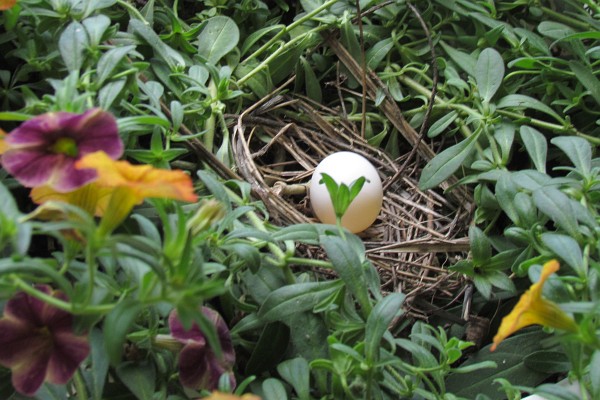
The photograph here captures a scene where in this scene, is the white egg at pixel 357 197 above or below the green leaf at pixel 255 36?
below

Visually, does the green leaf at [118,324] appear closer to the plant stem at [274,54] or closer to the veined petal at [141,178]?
the veined petal at [141,178]

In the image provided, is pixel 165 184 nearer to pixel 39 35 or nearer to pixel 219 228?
pixel 219 228

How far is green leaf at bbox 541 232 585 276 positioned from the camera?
0.68 metres

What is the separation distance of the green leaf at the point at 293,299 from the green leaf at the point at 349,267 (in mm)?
25

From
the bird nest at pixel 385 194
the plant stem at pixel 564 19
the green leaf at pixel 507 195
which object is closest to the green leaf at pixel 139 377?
the bird nest at pixel 385 194

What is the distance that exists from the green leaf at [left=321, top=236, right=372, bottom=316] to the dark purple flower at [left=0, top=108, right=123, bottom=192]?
229mm

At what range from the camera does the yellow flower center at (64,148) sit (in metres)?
0.53

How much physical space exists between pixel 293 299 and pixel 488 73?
465 millimetres

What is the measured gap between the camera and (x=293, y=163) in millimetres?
1103

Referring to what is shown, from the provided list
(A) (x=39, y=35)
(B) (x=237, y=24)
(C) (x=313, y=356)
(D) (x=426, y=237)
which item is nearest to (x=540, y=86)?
(D) (x=426, y=237)

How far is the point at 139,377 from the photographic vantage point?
0.64m

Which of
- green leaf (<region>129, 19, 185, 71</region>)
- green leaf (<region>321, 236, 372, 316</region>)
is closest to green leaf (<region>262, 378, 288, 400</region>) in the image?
green leaf (<region>321, 236, 372, 316</region>)

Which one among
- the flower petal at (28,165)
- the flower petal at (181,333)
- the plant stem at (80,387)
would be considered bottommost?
the plant stem at (80,387)

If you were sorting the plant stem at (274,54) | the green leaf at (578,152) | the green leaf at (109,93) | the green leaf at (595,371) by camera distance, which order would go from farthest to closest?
1. the plant stem at (274,54)
2. the green leaf at (578,152)
3. the green leaf at (109,93)
4. the green leaf at (595,371)
